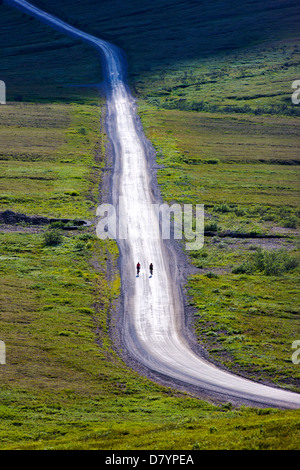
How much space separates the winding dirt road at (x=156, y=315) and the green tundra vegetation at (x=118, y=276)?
1584 millimetres

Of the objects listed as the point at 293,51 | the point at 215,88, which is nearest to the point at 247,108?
the point at 215,88

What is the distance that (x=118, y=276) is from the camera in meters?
59.5

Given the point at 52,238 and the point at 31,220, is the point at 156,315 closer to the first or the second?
the point at 52,238

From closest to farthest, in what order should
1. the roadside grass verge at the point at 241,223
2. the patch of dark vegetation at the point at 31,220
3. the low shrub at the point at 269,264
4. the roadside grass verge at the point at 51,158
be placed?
the roadside grass verge at the point at 241,223
the low shrub at the point at 269,264
the patch of dark vegetation at the point at 31,220
the roadside grass verge at the point at 51,158

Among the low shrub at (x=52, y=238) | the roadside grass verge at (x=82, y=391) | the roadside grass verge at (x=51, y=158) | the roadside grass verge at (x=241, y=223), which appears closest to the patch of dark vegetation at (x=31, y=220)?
the roadside grass verge at (x=51, y=158)

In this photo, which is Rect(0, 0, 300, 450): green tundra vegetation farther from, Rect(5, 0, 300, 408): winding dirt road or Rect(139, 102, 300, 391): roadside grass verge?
Rect(5, 0, 300, 408): winding dirt road

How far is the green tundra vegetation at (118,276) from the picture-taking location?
3150 cm

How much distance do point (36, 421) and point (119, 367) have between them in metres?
10.5

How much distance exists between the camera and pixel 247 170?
101m

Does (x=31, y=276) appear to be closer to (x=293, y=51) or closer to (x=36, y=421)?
(x=36, y=421)

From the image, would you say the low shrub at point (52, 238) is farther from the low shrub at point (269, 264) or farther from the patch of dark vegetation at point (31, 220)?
the low shrub at point (269, 264)

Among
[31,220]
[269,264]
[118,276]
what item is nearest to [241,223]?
[269,264]

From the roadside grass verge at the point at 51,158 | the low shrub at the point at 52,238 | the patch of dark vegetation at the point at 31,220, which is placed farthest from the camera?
the roadside grass verge at the point at 51,158

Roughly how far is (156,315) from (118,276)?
961cm
